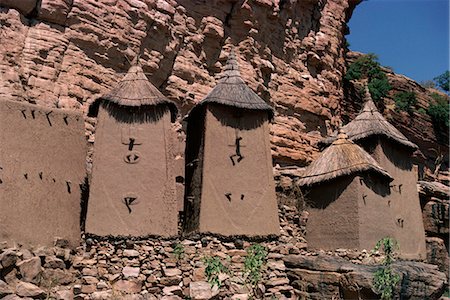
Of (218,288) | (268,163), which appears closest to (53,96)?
(268,163)

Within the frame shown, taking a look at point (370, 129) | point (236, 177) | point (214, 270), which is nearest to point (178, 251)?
point (214, 270)

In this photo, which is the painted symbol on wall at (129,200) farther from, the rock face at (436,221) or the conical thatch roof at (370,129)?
the rock face at (436,221)

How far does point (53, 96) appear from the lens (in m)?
19.5

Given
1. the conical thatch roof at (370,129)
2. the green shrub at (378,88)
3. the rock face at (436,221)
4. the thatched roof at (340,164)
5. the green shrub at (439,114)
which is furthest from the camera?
the green shrub at (439,114)

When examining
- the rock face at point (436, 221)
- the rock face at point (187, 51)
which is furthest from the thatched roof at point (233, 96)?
the rock face at point (436, 221)

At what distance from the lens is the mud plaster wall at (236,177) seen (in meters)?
15.8

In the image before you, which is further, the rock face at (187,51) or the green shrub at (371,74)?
the green shrub at (371,74)

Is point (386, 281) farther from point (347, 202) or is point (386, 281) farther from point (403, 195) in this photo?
point (403, 195)

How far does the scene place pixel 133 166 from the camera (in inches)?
618

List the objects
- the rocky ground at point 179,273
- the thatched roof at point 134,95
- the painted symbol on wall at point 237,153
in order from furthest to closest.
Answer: the painted symbol on wall at point 237,153 < the thatched roof at point 134,95 < the rocky ground at point 179,273

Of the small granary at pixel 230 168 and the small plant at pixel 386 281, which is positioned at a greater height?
the small granary at pixel 230 168

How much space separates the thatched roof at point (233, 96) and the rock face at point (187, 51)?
5.02m

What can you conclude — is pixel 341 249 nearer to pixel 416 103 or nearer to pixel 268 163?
pixel 268 163

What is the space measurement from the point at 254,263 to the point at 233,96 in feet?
15.7
